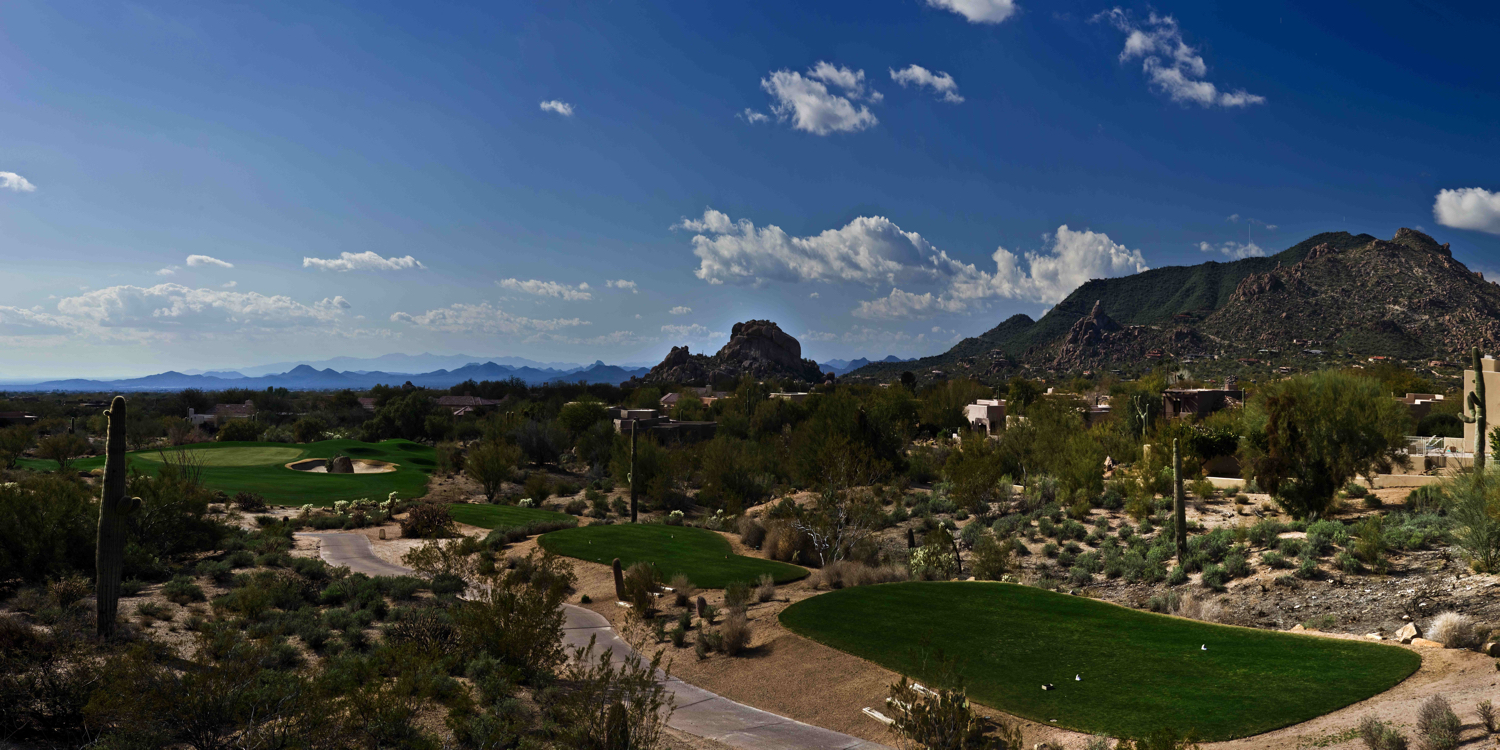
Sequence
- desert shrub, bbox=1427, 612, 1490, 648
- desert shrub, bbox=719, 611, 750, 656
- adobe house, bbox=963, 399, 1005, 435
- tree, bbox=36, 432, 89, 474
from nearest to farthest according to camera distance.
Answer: desert shrub, bbox=1427, 612, 1490, 648
desert shrub, bbox=719, 611, 750, 656
tree, bbox=36, 432, 89, 474
adobe house, bbox=963, 399, 1005, 435

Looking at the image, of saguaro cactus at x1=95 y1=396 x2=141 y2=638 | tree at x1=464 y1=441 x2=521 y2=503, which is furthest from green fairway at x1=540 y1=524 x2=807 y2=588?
tree at x1=464 y1=441 x2=521 y2=503

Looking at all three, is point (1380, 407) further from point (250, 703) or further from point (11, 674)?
point (11, 674)

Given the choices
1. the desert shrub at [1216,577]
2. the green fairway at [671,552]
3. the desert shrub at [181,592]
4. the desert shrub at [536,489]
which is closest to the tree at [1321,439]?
the desert shrub at [1216,577]

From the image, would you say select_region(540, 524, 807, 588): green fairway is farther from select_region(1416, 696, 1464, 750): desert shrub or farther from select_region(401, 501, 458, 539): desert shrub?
select_region(1416, 696, 1464, 750): desert shrub

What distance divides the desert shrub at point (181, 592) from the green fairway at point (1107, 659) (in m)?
11.9

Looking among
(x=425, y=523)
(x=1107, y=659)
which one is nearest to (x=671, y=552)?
(x=425, y=523)

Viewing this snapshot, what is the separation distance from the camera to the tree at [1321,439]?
23.8 m

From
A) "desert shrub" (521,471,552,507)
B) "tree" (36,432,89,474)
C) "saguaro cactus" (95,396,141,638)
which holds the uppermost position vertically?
"saguaro cactus" (95,396,141,638)

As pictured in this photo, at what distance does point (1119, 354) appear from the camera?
11150cm

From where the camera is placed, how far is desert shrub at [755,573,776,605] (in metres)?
17.3

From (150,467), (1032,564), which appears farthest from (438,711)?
(150,467)

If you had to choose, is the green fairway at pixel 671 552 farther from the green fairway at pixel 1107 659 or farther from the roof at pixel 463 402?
the roof at pixel 463 402

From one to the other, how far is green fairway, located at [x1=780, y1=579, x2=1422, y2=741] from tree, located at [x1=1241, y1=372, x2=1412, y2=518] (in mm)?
15008

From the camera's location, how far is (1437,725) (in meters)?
6.97
